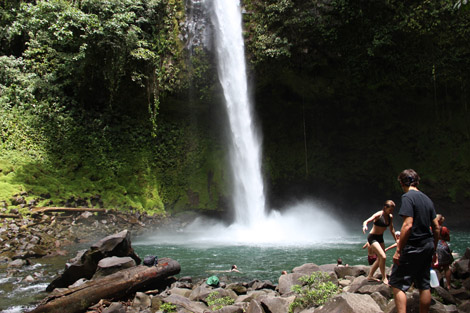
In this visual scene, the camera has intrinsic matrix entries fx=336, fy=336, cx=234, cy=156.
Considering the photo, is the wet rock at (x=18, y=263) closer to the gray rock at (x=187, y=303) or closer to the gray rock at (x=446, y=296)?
the gray rock at (x=187, y=303)

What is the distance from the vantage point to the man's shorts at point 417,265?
3072mm

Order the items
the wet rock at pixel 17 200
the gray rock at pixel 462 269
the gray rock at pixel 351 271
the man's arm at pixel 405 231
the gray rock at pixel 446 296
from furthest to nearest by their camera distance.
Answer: the wet rock at pixel 17 200 → the gray rock at pixel 351 271 → the gray rock at pixel 462 269 → the gray rock at pixel 446 296 → the man's arm at pixel 405 231

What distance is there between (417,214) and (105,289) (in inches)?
162

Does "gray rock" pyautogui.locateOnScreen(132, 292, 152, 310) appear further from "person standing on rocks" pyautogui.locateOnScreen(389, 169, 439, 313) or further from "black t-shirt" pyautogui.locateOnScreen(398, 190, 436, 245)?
"black t-shirt" pyautogui.locateOnScreen(398, 190, 436, 245)

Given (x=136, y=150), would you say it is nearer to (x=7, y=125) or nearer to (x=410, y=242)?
(x=7, y=125)

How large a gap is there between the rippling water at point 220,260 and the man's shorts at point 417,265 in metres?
3.35

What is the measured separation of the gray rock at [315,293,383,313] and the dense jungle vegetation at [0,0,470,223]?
10718 millimetres

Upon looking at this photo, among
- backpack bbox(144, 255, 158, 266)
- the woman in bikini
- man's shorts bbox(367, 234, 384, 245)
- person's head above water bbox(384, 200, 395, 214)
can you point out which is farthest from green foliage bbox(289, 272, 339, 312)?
backpack bbox(144, 255, 158, 266)

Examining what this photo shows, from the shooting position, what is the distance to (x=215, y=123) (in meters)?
16.8

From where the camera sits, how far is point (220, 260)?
8.12 m

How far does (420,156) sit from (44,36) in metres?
17.1

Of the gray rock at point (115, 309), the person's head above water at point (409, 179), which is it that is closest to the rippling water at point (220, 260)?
the gray rock at point (115, 309)

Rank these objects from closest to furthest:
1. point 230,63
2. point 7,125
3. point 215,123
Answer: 1. point 7,125
2. point 230,63
3. point 215,123

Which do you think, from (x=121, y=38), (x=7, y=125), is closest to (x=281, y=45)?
(x=121, y=38)
